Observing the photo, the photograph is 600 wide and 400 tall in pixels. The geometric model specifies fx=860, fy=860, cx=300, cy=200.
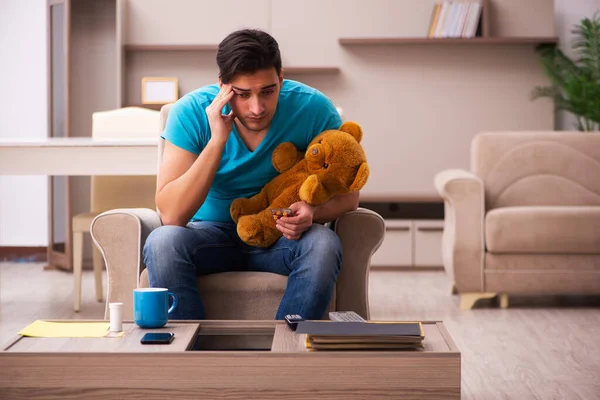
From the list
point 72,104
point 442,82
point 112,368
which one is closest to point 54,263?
point 72,104

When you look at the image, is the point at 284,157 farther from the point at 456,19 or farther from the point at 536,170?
the point at 456,19

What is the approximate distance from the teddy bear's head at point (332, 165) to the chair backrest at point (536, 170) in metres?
1.93

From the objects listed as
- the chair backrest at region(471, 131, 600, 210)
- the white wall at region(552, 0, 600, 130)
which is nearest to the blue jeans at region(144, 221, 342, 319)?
the chair backrest at region(471, 131, 600, 210)

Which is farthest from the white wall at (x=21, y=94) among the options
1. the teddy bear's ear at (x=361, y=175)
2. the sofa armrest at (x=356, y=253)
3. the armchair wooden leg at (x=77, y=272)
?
the teddy bear's ear at (x=361, y=175)

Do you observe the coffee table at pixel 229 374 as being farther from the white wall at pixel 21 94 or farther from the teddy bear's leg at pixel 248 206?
the white wall at pixel 21 94

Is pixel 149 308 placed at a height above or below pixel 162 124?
below

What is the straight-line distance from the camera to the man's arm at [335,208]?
2.29 meters

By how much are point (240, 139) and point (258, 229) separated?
27 cm

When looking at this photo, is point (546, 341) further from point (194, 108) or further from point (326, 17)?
point (326, 17)

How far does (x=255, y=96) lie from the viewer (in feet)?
7.21

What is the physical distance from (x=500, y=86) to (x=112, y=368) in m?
4.34

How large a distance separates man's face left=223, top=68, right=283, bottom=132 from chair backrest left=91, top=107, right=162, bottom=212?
5.63 ft

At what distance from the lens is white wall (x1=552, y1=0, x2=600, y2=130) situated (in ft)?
18.2

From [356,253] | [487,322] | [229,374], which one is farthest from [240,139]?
[487,322]
